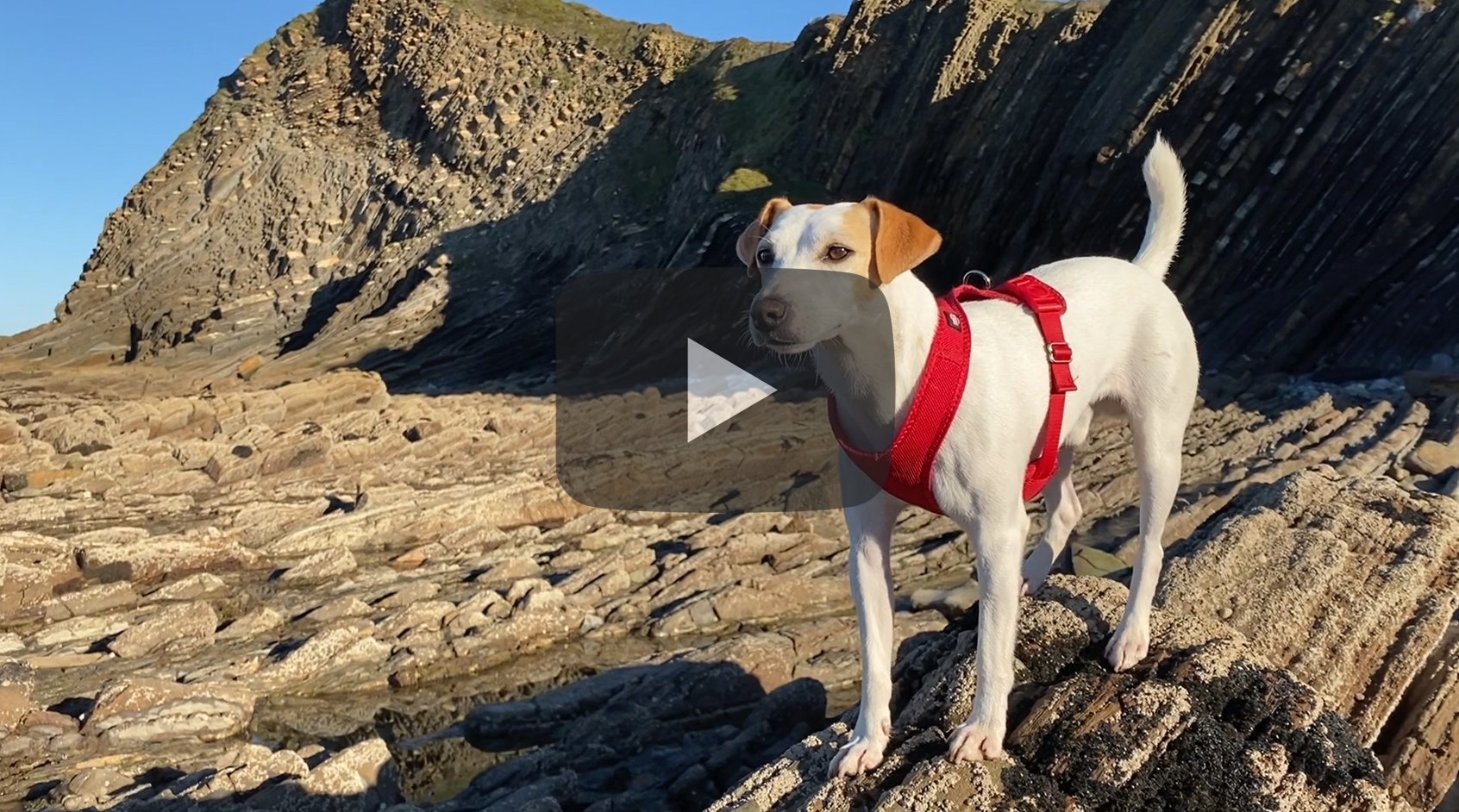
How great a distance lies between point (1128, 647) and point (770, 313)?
222cm

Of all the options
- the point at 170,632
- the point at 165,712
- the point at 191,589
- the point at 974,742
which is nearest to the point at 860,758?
the point at 974,742

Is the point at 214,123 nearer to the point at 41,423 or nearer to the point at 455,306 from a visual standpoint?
the point at 455,306

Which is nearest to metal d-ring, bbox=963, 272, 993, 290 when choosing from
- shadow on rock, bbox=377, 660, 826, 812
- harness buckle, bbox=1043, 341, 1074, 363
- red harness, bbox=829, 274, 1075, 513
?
red harness, bbox=829, 274, 1075, 513

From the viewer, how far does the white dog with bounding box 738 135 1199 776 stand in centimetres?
327

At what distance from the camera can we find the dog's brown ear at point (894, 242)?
128 inches

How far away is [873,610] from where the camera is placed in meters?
3.79

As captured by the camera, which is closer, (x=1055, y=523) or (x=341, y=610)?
(x=1055, y=523)

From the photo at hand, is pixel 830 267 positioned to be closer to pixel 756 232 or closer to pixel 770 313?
pixel 770 313

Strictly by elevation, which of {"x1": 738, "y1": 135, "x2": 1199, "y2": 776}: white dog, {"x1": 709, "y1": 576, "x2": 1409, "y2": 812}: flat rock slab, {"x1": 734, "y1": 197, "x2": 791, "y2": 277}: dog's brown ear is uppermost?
{"x1": 734, "y1": 197, "x2": 791, "y2": 277}: dog's brown ear

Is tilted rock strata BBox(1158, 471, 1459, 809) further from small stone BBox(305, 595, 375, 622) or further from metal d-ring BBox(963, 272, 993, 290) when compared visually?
small stone BBox(305, 595, 375, 622)

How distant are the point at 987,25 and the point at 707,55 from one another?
58.2 ft

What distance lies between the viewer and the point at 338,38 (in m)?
57.2
